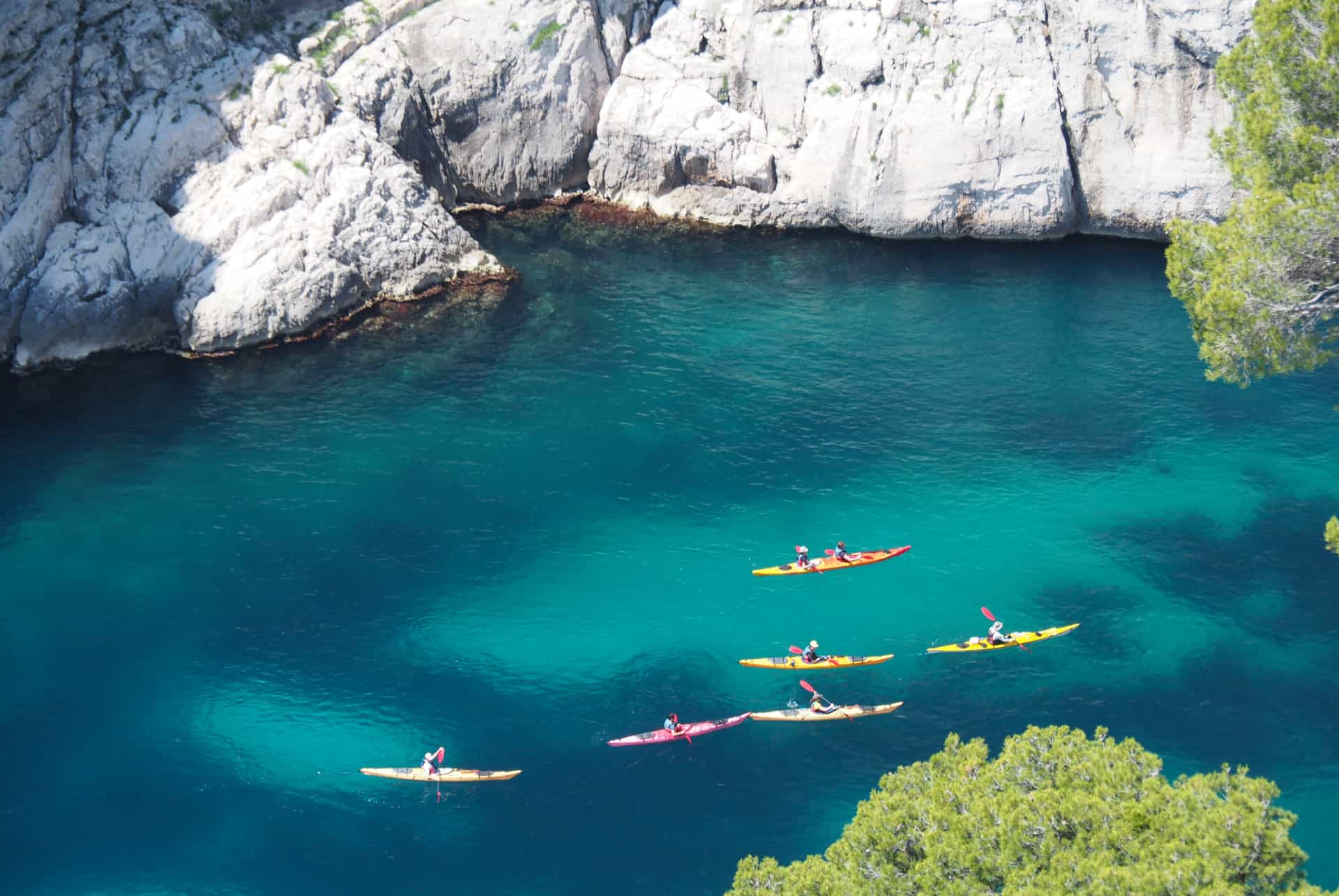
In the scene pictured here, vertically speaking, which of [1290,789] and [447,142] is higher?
[447,142]

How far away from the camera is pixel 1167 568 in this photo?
4988cm

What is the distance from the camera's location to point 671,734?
139ft

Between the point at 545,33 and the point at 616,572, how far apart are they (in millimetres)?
41893

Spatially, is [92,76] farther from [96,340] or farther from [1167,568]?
[1167,568]

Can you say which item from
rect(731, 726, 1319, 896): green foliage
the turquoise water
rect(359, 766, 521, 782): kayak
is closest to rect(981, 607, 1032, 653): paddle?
the turquoise water

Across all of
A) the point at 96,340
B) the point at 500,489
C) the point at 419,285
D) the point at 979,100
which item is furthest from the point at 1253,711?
the point at 96,340

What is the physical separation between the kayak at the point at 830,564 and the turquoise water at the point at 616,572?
0.48 metres

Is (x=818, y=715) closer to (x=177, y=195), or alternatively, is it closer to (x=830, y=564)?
(x=830, y=564)

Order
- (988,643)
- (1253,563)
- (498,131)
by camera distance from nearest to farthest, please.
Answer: (988,643) < (1253,563) < (498,131)

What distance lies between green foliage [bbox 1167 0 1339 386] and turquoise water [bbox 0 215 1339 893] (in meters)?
13.8

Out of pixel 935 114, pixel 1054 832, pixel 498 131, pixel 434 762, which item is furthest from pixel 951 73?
pixel 1054 832

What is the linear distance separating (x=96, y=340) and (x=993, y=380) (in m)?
48.3

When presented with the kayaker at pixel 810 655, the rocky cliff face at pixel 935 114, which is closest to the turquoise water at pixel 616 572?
the kayaker at pixel 810 655

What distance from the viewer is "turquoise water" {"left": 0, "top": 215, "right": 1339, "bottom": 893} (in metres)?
40.0
